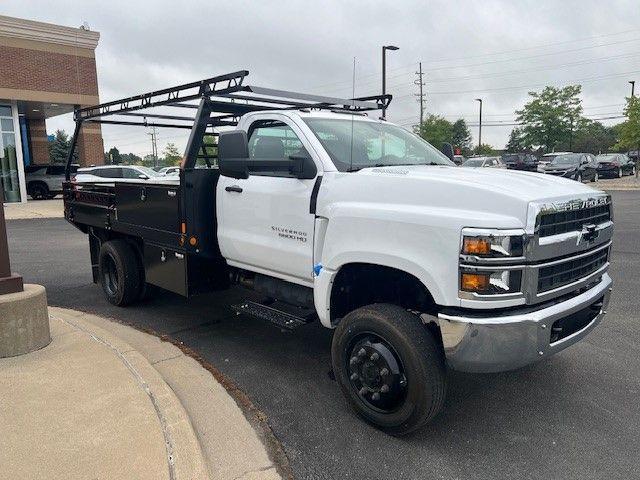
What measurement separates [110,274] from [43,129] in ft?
88.8

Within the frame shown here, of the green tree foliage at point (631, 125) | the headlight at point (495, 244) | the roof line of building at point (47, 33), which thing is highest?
the roof line of building at point (47, 33)

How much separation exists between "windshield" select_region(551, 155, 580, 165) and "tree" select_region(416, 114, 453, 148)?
70.5 feet

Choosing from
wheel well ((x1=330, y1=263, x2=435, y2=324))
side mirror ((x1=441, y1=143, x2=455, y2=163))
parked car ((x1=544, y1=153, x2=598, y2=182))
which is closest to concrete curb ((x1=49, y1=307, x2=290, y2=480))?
wheel well ((x1=330, y1=263, x2=435, y2=324))

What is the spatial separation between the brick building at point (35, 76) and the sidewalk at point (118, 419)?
66.4 feet

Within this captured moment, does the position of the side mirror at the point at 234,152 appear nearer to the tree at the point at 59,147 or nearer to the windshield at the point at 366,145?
the windshield at the point at 366,145

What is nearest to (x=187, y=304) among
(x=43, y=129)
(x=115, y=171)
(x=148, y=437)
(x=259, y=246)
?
(x=259, y=246)

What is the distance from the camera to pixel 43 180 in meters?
25.4

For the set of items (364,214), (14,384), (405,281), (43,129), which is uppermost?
(43,129)

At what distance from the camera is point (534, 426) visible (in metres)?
3.51

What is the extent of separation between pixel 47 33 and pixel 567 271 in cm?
2366

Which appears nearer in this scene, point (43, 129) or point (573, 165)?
point (573, 165)

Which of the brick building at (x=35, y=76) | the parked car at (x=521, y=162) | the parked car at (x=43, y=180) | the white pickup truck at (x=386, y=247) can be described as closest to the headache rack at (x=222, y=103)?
the white pickup truck at (x=386, y=247)

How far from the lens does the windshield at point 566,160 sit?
27.8 m

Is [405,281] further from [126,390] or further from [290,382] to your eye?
[126,390]
